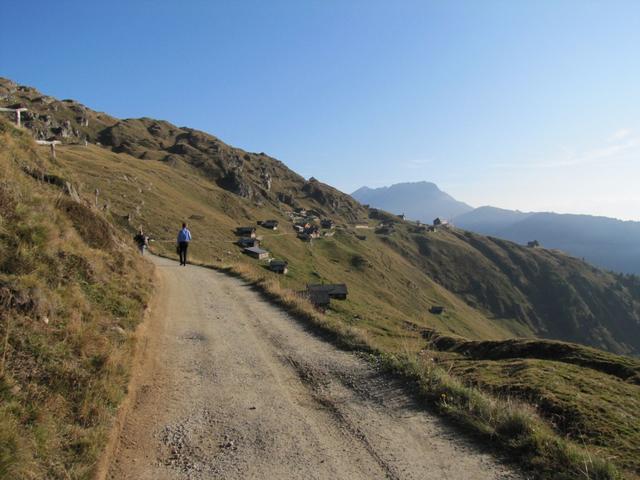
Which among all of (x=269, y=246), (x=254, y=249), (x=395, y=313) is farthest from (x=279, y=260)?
(x=395, y=313)

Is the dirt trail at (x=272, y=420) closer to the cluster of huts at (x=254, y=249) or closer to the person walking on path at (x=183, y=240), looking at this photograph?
the person walking on path at (x=183, y=240)

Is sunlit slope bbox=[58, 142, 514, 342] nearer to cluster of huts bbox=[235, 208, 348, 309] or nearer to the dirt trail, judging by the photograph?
cluster of huts bbox=[235, 208, 348, 309]

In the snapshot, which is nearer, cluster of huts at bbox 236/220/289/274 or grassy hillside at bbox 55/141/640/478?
grassy hillside at bbox 55/141/640/478

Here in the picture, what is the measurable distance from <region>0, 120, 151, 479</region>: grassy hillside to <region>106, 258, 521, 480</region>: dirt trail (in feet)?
2.30

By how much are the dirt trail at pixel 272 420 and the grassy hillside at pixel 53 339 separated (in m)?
0.70

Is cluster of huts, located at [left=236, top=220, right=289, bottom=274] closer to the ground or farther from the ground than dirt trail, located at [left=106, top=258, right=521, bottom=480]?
closer to the ground

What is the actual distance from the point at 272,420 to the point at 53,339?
459 centimetres

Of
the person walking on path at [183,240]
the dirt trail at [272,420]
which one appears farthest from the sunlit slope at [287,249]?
the dirt trail at [272,420]

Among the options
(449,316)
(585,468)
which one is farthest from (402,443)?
(449,316)

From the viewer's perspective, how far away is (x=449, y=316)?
513ft

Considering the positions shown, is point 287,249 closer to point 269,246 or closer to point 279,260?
point 269,246

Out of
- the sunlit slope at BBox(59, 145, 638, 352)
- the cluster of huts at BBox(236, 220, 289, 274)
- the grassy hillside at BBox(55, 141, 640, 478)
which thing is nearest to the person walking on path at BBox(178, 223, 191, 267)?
the grassy hillside at BBox(55, 141, 640, 478)

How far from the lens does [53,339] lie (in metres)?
8.12

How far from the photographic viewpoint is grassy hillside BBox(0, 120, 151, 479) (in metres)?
5.77
